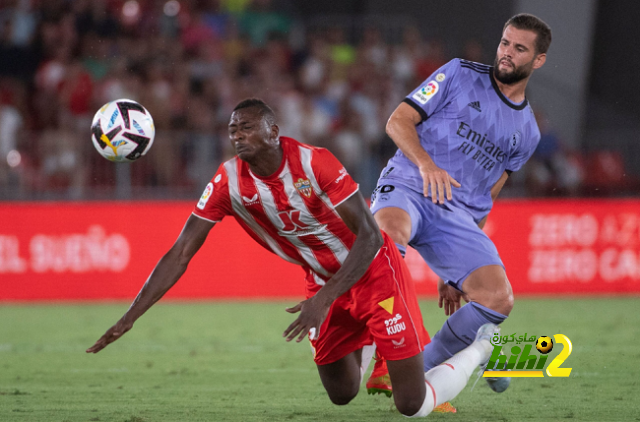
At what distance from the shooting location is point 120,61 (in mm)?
13555

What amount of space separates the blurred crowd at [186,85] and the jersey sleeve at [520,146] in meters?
6.90

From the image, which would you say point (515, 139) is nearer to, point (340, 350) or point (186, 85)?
point (340, 350)

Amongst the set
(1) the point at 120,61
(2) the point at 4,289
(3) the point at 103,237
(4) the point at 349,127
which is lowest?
(2) the point at 4,289

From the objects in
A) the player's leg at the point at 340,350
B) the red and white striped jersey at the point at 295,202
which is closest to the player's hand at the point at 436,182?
the red and white striped jersey at the point at 295,202

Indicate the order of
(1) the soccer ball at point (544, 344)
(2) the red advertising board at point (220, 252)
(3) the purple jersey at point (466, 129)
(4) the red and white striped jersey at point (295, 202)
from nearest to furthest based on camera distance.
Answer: (4) the red and white striped jersey at point (295, 202) → (3) the purple jersey at point (466, 129) → (1) the soccer ball at point (544, 344) → (2) the red advertising board at point (220, 252)

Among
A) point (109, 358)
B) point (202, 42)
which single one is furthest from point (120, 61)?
point (109, 358)

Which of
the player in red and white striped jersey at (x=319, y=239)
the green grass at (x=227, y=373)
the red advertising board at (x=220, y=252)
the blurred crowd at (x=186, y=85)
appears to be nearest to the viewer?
the player in red and white striped jersey at (x=319, y=239)

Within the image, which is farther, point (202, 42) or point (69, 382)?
point (202, 42)

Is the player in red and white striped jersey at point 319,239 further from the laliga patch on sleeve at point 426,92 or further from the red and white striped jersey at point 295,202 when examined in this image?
the laliga patch on sleeve at point 426,92

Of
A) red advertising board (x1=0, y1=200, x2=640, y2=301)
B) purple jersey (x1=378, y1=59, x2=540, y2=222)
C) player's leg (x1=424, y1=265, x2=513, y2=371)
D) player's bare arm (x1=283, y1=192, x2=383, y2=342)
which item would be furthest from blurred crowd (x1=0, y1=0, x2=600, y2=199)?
player's bare arm (x1=283, y1=192, x2=383, y2=342)

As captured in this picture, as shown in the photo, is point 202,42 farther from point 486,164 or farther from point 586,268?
point 486,164

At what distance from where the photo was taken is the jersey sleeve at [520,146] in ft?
17.6

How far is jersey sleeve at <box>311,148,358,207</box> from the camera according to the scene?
4.28m

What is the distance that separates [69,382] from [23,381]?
14.0 inches
